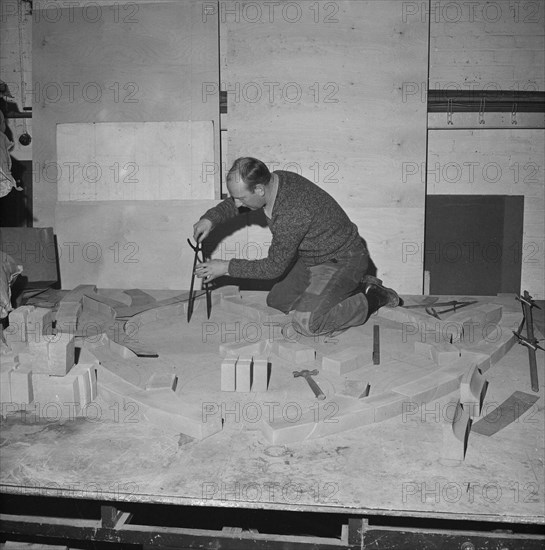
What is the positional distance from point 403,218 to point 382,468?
10.8 ft

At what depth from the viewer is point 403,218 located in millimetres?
5297

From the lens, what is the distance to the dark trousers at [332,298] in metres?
3.91

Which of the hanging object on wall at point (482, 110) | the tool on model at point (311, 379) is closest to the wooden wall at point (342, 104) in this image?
the hanging object on wall at point (482, 110)

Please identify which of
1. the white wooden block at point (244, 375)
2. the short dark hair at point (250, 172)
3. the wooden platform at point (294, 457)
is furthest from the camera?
the short dark hair at point (250, 172)

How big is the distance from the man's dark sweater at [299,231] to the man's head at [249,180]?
0.41 feet

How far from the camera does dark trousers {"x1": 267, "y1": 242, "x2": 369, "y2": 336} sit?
3914 mm

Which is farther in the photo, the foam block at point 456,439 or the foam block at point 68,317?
the foam block at point 68,317

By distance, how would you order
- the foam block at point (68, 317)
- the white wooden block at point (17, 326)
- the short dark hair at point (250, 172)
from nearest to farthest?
the white wooden block at point (17, 326) < the short dark hair at point (250, 172) < the foam block at point (68, 317)

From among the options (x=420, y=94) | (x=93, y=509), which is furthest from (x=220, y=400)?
(x=420, y=94)

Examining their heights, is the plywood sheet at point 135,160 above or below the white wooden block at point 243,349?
above

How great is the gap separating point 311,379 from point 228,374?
43cm

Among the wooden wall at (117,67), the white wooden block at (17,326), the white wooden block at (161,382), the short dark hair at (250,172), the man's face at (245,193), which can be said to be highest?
the wooden wall at (117,67)

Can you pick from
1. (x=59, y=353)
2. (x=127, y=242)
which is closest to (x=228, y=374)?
(x=59, y=353)

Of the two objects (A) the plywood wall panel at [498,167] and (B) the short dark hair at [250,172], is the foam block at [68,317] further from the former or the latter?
(A) the plywood wall panel at [498,167]
